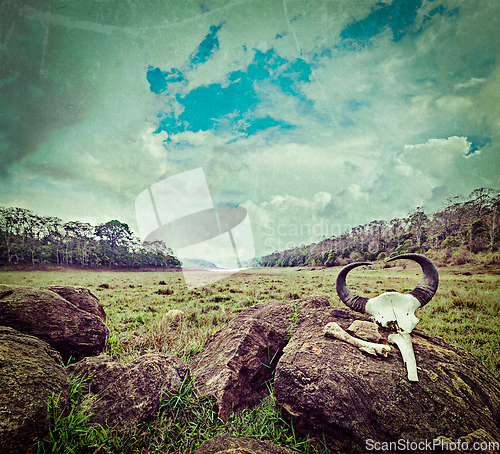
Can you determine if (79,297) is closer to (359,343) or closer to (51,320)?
(51,320)

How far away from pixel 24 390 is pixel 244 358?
2.84m

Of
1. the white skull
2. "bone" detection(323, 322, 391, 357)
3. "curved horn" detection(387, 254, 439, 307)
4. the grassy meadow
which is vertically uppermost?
"curved horn" detection(387, 254, 439, 307)

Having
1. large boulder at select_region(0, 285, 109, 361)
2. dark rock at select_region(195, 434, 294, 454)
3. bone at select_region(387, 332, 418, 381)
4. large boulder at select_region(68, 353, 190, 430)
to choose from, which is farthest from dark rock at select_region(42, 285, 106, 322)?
bone at select_region(387, 332, 418, 381)

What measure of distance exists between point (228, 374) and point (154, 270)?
1841 inches

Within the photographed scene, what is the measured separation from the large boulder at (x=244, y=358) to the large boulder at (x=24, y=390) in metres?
1.92

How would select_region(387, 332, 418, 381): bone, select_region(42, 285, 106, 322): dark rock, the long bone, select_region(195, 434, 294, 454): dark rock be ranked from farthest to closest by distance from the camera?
select_region(42, 285, 106, 322): dark rock → the long bone → select_region(387, 332, 418, 381): bone → select_region(195, 434, 294, 454): dark rock

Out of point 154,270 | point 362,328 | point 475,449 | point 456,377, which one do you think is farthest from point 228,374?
point 154,270

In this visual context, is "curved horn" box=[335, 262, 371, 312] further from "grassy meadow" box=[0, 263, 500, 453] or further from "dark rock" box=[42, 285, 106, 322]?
"dark rock" box=[42, 285, 106, 322]

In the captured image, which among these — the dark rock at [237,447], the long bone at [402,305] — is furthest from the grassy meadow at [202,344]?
the long bone at [402,305]

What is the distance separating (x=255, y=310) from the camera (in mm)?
5664

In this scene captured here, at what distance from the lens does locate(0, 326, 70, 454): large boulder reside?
6.85 ft

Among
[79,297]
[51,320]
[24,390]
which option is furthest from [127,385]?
[79,297]

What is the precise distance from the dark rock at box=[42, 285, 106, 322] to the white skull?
6034 millimetres

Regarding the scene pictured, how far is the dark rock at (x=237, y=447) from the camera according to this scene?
2067mm
